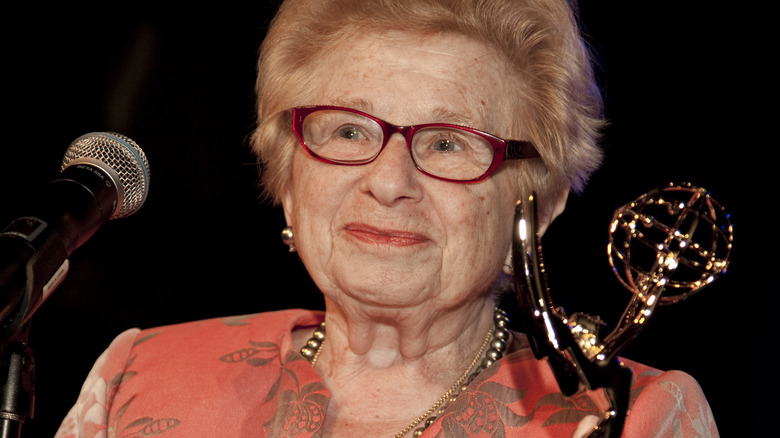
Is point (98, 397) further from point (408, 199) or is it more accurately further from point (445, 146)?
point (445, 146)

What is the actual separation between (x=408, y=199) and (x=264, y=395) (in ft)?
2.13

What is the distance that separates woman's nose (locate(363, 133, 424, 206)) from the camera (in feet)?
5.65

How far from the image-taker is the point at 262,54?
2.18 m

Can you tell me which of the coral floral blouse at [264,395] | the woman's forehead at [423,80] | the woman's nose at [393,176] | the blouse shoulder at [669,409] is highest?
A: the woman's forehead at [423,80]

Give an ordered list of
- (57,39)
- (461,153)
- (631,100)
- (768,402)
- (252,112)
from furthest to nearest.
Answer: (252,112)
(57,39)
(631,100)
(768,402)
(461,153)

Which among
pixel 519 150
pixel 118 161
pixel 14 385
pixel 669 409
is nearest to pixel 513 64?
pixel 519 150

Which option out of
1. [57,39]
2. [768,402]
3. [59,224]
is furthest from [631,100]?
[57,39]

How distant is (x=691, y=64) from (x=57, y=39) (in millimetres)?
2142

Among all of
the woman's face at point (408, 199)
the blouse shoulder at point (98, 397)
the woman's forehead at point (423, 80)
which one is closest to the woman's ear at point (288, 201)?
the woman's face at point (408, 199)

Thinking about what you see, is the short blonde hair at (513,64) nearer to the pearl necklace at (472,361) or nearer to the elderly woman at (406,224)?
the elderly woman at (406,224)

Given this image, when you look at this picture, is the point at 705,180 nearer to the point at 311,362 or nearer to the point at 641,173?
the point at 641,173

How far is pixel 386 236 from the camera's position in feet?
5.81

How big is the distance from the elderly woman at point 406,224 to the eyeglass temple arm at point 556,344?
1.53ft

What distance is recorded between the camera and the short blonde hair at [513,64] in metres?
1.85
